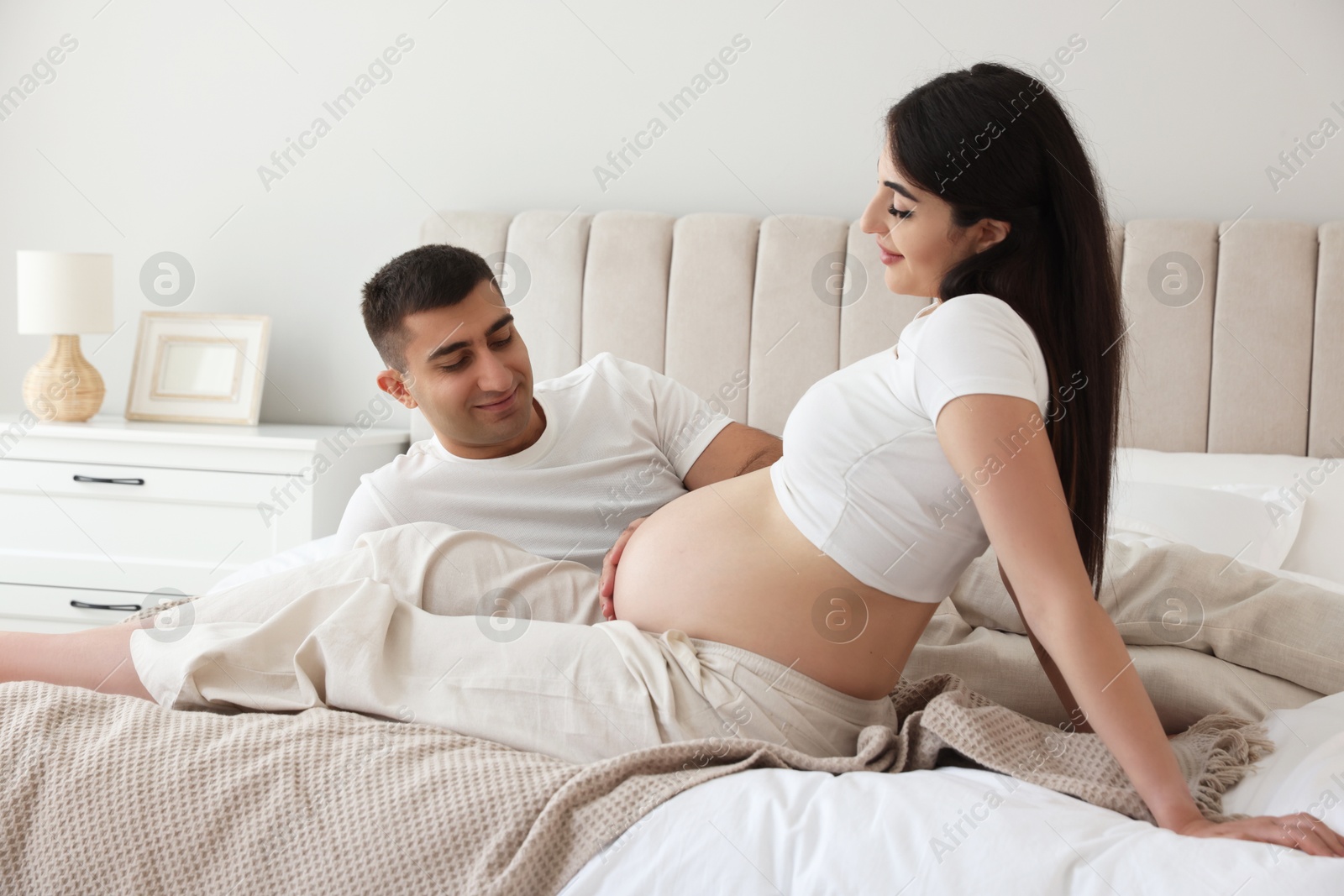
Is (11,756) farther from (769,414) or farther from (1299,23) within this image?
(1299,23)

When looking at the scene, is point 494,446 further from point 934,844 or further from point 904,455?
point 934,844

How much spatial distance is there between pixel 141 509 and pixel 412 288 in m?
1.31

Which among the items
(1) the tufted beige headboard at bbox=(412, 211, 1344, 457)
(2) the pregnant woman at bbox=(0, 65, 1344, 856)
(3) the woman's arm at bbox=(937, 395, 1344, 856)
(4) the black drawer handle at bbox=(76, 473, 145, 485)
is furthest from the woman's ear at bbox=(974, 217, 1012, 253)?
(4) the black drawer handle at bbox=(76, 473, 145, 485)

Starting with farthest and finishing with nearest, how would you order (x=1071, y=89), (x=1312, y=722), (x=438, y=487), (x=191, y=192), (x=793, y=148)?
1. (x=191, y=192)
2. (x=793, y=148)
3. (x=1071, y=89)
4. (x=438, y=487)
5. (x=1312, y=722)

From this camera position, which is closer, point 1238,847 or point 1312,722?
point 1238,847

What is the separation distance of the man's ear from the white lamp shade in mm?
1351

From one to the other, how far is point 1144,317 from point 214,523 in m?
2.12

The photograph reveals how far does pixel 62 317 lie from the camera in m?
2.59

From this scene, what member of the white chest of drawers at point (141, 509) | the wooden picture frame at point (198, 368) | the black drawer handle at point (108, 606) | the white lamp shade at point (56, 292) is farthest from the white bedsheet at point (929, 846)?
the white lamp shade at point (56, 292)

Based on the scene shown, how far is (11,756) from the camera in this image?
81cm

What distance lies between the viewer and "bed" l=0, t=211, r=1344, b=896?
71cm

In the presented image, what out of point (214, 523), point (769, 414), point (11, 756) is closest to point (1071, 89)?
point (769, 414)

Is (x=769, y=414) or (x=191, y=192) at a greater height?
(x=191, y=192)

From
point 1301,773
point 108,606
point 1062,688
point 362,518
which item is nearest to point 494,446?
point 362,518
